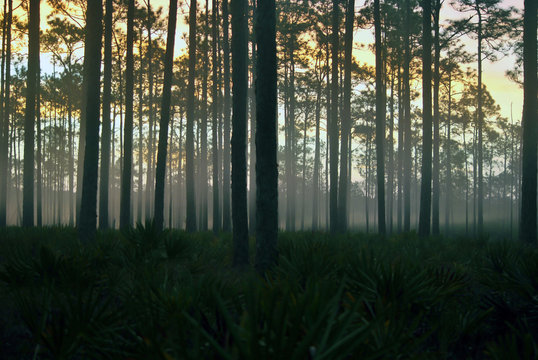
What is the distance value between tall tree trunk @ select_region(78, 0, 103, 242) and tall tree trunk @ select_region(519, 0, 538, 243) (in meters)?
12.2

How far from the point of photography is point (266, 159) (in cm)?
750

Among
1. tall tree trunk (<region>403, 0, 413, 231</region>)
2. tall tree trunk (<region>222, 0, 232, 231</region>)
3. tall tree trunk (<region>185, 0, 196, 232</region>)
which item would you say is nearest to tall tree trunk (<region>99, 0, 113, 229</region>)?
tall tree trunk (<region>185, 0, 196, 232</region>)

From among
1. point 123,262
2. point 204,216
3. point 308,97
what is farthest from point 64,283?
point 308,97

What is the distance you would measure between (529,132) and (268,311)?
43.0 ft

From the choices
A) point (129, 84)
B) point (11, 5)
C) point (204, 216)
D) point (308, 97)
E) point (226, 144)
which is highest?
point (11, 5)

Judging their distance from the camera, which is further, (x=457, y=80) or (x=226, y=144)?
(x=457, y=80)

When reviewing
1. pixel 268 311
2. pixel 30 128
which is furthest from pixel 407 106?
pixel 268 311

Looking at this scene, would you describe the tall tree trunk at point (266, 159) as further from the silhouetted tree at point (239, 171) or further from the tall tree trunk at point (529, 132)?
the tall tree trunk at point (529, 132)

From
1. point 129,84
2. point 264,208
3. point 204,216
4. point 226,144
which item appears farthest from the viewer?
point 204,216

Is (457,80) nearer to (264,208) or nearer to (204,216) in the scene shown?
(204,216)

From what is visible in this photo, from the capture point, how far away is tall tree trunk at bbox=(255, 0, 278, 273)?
750 cm

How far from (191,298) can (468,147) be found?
44567mm

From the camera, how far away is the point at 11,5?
21828mm

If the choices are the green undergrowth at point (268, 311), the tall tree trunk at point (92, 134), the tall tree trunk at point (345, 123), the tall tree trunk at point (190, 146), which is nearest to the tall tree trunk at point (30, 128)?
the tall tree trunk at point (92, 134)
